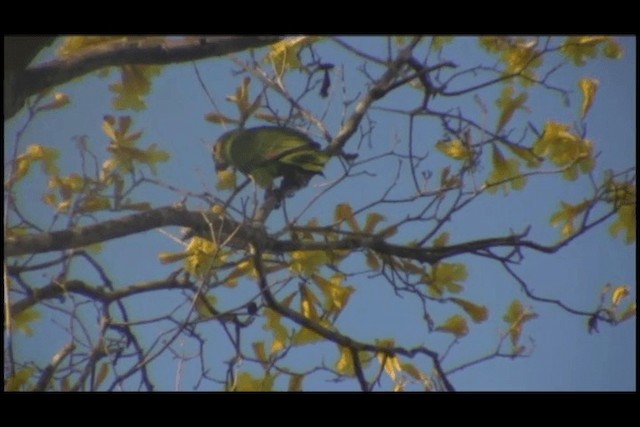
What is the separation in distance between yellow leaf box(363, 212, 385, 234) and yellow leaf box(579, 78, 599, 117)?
65 cm

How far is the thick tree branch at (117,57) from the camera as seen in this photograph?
1841 millimetres

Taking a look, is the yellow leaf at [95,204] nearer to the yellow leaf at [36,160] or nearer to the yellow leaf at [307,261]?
the yellow leaf at [36,160]

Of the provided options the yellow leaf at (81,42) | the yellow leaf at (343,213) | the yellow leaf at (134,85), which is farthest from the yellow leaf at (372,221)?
the yellow leaf at (81,42)

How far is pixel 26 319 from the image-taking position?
87.7 inches

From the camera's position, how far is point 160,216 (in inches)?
80.9

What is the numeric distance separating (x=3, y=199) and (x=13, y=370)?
38 centimetres

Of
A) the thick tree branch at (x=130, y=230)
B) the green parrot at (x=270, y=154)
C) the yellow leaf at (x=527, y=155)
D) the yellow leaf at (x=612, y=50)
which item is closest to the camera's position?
the thick tree branch at (x=130, y=230)

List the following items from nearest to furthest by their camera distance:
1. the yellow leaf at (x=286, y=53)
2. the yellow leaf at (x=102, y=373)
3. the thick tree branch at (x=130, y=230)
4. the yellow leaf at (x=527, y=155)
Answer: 1. the thick tree branch at (x=130, y=230)
2. the yellow leaf at (x=102, y=373)
3. the yellow leaf at (x=286, y=53)
4. the yellow leaf at (x=527, y=155)

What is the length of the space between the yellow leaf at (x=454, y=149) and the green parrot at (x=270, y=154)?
349 millimetres

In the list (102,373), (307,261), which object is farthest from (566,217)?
(102,373)

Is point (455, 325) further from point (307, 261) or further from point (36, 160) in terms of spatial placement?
point (36, 160)

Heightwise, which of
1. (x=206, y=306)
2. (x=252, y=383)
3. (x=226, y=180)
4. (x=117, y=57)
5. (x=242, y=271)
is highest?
(x=226, y=180)

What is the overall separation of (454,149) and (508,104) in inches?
8.1
